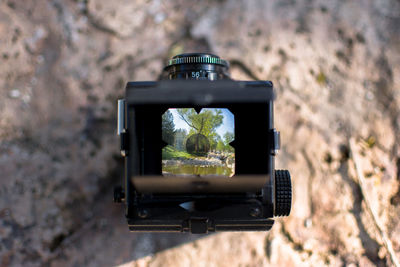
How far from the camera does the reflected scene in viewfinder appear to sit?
647 millimetres

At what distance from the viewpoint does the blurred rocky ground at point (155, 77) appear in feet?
2.97

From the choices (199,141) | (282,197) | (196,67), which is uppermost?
(196,67)

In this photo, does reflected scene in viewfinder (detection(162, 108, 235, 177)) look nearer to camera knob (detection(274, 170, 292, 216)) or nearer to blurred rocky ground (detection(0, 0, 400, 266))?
camera knob (detection(274, 170, 292, 216))

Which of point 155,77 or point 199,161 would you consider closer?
point 199,161

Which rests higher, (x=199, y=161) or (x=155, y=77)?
(x=155, y=77)

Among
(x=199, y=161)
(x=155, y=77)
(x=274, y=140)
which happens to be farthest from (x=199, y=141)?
(x=155, y=77)

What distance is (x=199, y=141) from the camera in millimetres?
646

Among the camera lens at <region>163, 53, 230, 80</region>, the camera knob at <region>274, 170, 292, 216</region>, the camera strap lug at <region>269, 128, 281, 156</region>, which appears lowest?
the camera knob at <region>274, 170, 292, 216</region>

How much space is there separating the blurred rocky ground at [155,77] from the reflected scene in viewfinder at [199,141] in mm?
319

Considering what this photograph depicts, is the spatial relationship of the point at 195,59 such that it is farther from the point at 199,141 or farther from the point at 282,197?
the point at 282,197

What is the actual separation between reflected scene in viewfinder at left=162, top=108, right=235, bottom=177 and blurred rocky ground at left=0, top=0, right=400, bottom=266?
0.32 m

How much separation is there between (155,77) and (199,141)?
1.22 ft

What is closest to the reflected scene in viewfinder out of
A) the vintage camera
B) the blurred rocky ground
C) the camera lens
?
the vintage camera

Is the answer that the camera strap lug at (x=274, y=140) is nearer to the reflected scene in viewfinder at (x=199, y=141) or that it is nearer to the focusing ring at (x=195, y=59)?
the reflected scene in viewfinder at (x=199, y=141)
